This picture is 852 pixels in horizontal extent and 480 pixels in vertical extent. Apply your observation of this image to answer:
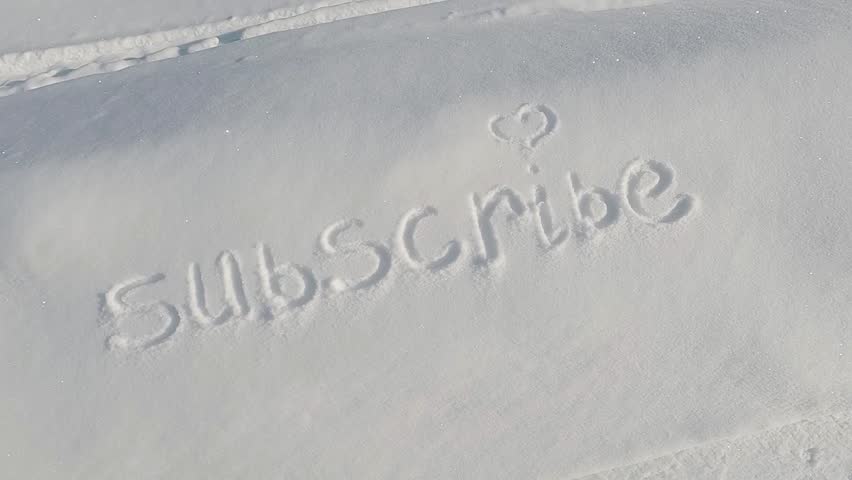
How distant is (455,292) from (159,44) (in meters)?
1.57

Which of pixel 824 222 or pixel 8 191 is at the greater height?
pixel 8 191

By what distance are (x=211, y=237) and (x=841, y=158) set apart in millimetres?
1523

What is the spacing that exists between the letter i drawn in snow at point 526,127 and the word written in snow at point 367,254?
0.11 meters

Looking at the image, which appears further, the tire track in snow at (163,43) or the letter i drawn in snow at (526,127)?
the tire track in snow at (163,43)

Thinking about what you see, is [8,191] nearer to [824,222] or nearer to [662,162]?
[662,162]

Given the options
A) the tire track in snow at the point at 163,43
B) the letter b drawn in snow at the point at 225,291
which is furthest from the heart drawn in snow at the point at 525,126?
the tire track in snow at the point at 163,43

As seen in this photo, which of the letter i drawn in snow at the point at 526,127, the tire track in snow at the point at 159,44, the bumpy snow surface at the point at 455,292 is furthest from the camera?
the tire track in snow at the point at 159,44

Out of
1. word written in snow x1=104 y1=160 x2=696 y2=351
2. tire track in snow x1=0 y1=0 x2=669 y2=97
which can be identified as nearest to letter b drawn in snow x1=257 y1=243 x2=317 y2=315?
word written in snow x1=104 y1=160 x2=696 y2=351

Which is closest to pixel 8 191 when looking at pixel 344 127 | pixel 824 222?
pixel 344 127

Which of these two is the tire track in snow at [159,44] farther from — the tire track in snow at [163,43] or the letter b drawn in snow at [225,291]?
the letter b drawn in snow at [225,291]

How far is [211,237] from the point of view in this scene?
6.70 feet

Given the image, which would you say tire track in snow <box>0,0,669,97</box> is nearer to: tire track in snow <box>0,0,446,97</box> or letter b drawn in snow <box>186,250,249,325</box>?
tire track in snow <box>0,0,446,97</box>

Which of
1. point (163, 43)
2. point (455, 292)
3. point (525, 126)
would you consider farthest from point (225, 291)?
point (163, 43)

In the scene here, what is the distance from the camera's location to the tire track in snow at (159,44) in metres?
2.83
